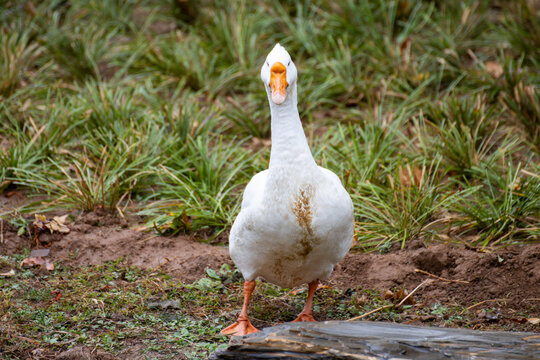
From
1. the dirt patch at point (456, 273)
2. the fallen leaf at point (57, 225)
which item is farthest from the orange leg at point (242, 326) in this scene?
the fallen leaf at point (57, 225)

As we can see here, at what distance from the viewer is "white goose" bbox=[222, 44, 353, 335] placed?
344 centimetres

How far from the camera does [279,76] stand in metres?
3.40

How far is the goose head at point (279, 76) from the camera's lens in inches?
132

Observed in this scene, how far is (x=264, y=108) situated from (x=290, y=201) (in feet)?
12.6

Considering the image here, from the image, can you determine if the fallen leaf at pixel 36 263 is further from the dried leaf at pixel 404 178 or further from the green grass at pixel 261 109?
the dried leaf at pixel 404 178

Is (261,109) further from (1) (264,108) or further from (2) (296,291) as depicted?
(2) (296,291)

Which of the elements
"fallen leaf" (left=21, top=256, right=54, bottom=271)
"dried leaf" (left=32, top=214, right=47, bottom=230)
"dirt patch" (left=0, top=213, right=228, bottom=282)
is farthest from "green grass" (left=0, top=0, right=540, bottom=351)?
"fallen leaf" (left=21, top=256, right=54, bottom=271)

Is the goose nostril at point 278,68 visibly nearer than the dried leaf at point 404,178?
Yes

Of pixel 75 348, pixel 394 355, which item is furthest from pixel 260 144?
pixel 394 355

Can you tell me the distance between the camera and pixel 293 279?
153 inches

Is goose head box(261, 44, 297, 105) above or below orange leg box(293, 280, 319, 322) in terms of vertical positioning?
above

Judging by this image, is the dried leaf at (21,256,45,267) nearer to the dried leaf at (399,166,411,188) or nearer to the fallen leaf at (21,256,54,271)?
the fallen leaf at (21,256,54,271)

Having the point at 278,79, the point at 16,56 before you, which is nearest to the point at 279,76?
the point at 278,79

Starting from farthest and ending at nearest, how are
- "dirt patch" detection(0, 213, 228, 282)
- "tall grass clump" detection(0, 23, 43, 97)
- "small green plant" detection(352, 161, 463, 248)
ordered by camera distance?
"tall grass clump" detection(0, 23, 43, 97), "small green plant" detection(352, 161, 463, 248), "dirt patch" detection(0, 213, 228, 282)
